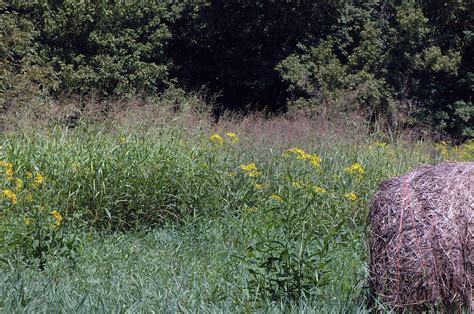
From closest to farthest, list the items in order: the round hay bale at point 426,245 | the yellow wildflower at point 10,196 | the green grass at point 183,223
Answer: the round hay bale at point 426,245, the green grass at point 183,223, the yellow wildflower at point 10,196

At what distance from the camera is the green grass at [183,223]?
621cm

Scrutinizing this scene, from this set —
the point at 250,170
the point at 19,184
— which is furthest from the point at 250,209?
the point at 19,184

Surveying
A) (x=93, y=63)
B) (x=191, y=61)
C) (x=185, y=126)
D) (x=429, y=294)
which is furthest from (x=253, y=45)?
(x=429, y=294)

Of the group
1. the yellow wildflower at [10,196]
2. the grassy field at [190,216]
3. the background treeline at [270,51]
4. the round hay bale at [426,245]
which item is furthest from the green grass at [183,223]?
the background treeline at [270,51]

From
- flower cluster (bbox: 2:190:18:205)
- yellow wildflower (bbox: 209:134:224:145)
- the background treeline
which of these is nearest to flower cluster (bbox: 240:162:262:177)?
yellow wildflower (bbox: 209:134:224:145)

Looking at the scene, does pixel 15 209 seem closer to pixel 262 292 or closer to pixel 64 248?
pixel 64 248

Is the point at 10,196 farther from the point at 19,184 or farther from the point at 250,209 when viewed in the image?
the point at 250,209

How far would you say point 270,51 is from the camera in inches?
1062

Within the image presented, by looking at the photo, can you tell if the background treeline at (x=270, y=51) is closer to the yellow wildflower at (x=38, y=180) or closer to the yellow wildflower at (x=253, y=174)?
the yellow wildflower at (x=253, y=174)

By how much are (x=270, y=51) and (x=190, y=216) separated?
17355 millimetres

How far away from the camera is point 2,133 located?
11.7 metres

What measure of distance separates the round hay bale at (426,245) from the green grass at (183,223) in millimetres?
389

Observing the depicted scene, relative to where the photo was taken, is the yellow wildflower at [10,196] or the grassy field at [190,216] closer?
the grassy field at [190,216]

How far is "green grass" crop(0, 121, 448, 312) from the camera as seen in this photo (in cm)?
621
